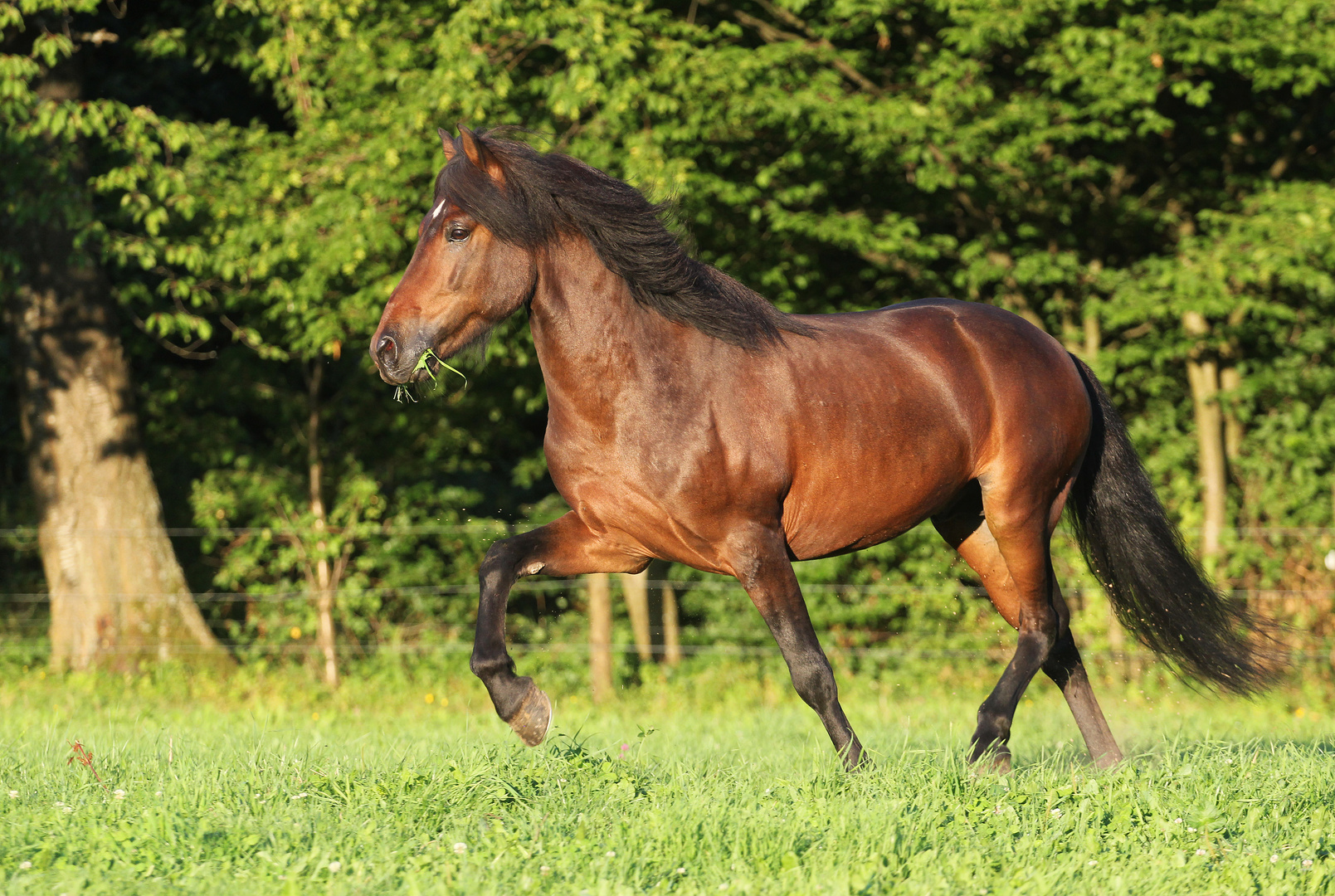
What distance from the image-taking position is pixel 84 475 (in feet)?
35.2

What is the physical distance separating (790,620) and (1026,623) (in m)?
1.34

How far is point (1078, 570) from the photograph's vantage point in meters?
11.4

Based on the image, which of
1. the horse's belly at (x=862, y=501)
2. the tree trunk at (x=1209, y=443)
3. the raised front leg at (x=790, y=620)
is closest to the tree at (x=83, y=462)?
the horse's belly at (x=862, y=501)

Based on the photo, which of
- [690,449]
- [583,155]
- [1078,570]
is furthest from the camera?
[1078,570]

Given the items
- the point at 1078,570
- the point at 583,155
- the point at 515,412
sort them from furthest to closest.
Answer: the point at 515,412 < the point at 1078,570 < the point at 583,155

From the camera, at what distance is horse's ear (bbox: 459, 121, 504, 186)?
4.34 meters

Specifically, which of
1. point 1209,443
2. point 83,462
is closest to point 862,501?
point 1209,443

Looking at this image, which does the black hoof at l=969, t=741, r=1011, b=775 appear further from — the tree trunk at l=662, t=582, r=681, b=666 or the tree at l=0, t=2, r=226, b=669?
the tree at l=0, t=2, r=226, b=669

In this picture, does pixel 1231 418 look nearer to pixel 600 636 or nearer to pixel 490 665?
pixel 600 636

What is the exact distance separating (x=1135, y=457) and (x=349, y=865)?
167 inches

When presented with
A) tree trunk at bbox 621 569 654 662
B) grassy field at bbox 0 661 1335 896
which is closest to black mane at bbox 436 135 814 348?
grassy field at bbox 0 661 1335 896

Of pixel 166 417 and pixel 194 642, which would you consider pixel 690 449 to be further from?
pixel 166 417

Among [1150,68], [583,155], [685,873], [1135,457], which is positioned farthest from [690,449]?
[1150,68]

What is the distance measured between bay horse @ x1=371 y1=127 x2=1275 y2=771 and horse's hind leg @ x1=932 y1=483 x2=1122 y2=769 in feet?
0.04
